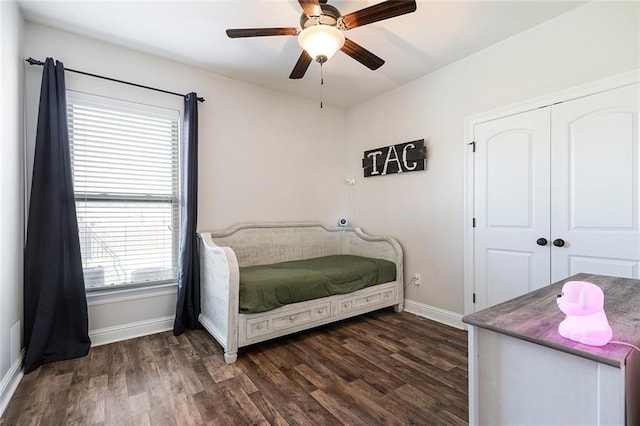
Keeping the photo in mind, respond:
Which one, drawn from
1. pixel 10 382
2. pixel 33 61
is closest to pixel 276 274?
pixel 10 382

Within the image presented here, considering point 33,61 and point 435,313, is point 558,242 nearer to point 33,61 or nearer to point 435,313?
point 435,313

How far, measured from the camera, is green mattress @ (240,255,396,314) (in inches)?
89.2

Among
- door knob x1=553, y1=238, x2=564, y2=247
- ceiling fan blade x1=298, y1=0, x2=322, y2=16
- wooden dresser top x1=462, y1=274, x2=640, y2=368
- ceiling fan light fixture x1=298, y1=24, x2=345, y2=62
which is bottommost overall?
wooden dresser top x1=462, y1=274, x2=640, y2=368

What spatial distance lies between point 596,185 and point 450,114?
132 cm

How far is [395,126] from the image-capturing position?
3.45 metres

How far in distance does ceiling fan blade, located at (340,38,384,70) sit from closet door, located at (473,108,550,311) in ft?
4.11

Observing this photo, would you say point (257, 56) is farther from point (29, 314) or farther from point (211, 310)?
point (29, 314)

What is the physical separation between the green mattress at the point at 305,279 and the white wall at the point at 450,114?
0.51 m

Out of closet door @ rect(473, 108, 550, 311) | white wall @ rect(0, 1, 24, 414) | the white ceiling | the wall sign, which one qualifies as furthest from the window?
closet door @ rect(473, 108, 550, 311)

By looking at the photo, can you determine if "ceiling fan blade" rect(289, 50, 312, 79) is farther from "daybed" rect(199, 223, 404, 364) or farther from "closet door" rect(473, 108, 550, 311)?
"closet door" rect(473, 108, 550, 311)

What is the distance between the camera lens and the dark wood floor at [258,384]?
1607mm

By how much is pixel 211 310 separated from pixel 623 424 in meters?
2.48

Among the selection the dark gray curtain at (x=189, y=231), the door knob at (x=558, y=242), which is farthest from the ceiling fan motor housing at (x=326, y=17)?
the door knob at (x=558, y=242)

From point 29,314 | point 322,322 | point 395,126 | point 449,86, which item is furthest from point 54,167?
point 449,86
